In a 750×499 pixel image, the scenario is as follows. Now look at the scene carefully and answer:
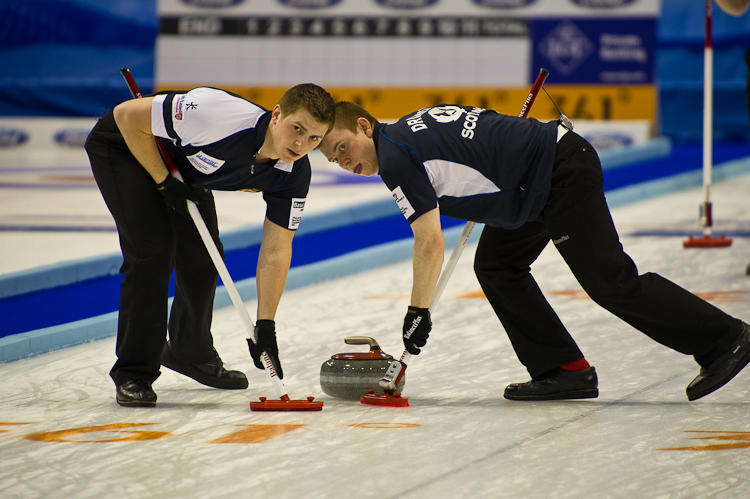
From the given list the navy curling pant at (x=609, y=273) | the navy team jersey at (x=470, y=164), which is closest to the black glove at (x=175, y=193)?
the navy team jersey at (x=470, y=164)

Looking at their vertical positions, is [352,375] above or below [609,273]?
below

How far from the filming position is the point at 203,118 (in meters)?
2.96

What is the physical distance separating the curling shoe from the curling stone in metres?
1.01

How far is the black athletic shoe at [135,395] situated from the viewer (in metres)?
2.98

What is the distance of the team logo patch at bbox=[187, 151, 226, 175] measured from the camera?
9.94 ft

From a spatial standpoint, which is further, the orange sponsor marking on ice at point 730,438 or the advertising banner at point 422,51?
the advertising banner at point 422,51

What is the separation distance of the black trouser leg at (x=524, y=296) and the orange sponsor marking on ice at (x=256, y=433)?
0.89m

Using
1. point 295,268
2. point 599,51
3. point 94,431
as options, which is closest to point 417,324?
point 94,431

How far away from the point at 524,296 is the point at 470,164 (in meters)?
0.58

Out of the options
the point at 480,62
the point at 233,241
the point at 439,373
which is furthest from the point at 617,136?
the point at 439,373

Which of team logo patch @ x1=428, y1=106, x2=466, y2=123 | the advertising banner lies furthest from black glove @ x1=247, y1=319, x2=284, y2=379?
the advertising banner

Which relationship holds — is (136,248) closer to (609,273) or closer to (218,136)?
(218,136)

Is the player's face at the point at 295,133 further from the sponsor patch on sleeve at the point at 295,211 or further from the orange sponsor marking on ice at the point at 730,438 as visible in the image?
the orange sponsor marking on ice at the point at 730,438

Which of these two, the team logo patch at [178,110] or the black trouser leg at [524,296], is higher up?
the team logo patch at [178,110]
